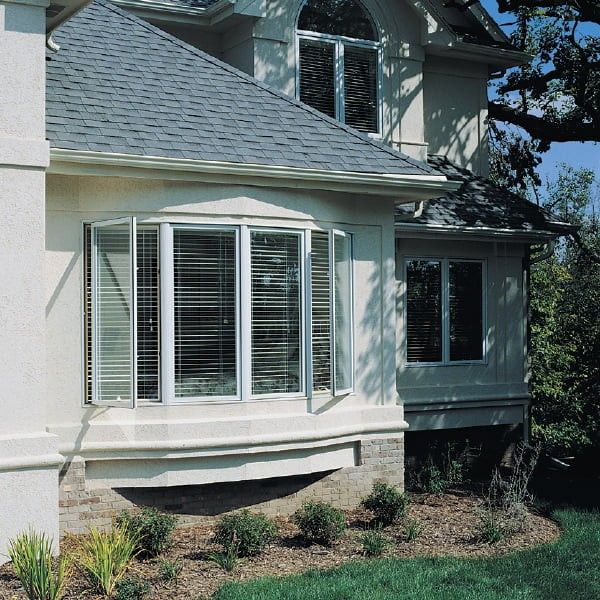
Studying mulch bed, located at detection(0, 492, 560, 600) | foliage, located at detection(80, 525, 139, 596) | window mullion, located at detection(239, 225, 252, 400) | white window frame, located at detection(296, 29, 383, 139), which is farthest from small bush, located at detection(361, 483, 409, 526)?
white window frame, located at detection(296, 29, 383, 139)

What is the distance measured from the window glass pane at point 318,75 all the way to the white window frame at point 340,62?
53 millimetres

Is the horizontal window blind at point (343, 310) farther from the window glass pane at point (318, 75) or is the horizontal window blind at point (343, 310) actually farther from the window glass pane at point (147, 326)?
the window glass pane at point (318, 75)

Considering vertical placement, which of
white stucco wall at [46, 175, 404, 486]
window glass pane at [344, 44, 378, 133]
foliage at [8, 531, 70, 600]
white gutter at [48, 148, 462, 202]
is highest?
window glass pane at [344, 44, 378, 133]

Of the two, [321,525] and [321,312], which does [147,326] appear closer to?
[321,312]

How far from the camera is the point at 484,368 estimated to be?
15.6 metres

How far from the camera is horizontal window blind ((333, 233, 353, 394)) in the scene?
11.5 m

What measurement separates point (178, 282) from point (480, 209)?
6624mm

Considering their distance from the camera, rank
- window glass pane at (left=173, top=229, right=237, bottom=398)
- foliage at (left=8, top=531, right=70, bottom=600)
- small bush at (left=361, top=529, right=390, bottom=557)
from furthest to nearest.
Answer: window glass pane at (left=173, top=229, right=237, bottom=398), small bush at (left=361, top=529, right=390, bottom=557), foliage at (left=8, top=531, right=70, bottom=600)

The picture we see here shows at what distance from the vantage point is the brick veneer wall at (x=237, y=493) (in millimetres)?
10148

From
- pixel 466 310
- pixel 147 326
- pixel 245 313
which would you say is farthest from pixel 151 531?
pixel 466 310

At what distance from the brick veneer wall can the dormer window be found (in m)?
5.57

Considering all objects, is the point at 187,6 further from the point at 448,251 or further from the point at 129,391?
the point at 129,391

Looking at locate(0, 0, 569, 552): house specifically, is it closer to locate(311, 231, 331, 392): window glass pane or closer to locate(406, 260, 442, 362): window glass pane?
locate(311, 231, 331, 392): window glass pane

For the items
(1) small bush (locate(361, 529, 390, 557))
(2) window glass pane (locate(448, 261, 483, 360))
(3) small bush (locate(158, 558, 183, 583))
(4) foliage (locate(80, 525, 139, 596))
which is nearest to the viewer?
(4) foliage (locate(80, 525, 139, 596))
